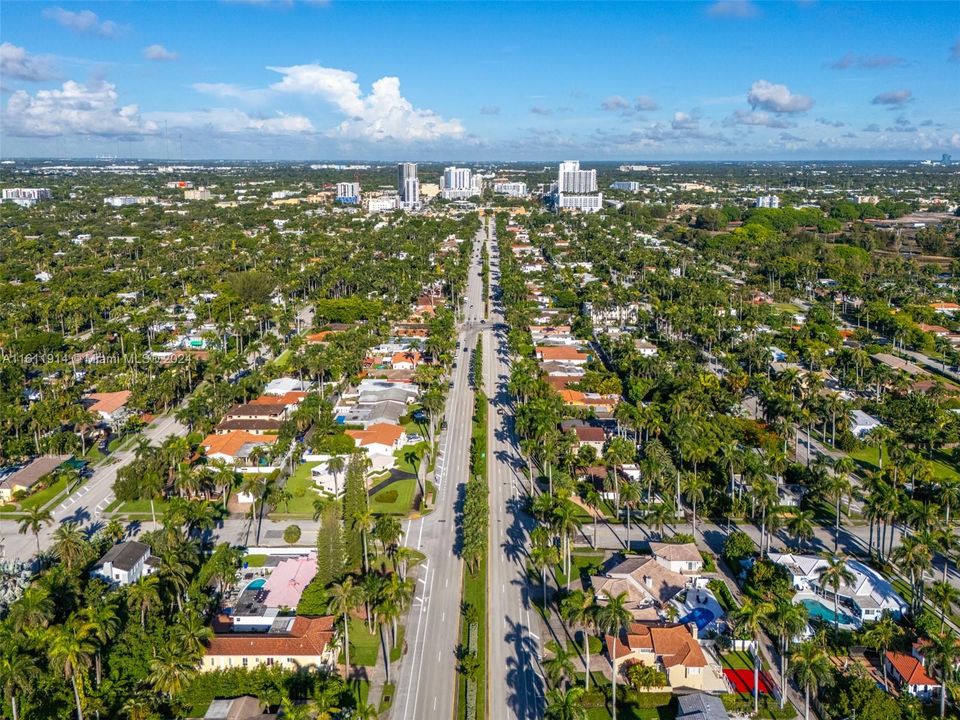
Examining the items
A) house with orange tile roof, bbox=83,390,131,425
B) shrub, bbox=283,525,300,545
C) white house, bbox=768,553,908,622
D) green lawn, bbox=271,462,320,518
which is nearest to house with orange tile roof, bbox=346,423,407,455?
green lawn, bbox=271,462,320,518

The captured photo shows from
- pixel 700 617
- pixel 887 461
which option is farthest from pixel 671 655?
pixel 887 461

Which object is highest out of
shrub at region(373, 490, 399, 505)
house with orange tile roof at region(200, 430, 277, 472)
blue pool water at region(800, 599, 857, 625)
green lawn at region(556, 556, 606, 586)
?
house with orange tile roof at region(200, 430, 277, 472)

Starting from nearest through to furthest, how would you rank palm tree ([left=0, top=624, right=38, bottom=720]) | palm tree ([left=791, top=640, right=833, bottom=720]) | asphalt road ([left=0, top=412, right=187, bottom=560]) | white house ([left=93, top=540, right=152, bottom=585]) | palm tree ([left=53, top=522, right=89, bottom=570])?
1. palm tree ([left=0, top=624, right=38, bottom=720])
2. palm tree ([left=791, top=640, right=833, bottom=720])
3. palm tree ([left=53, top=522, right=89, bottom=570])
4. white house ([left=93, top=540, right=152, bottom=585])
5. asphalt road ([left=0, top=412, right=187, bottom=560])

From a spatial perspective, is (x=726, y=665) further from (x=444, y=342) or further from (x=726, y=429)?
(x=444, y=342)

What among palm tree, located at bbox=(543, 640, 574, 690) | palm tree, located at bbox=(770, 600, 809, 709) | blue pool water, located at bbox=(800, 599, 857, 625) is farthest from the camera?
blue pool water, located at bbox=(800, 599, 857, 625)

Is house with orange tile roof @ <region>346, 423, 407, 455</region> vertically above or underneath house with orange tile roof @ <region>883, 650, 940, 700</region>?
above

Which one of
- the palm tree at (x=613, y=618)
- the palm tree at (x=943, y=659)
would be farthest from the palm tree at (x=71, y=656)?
the palm tree at (x=943, y=659)

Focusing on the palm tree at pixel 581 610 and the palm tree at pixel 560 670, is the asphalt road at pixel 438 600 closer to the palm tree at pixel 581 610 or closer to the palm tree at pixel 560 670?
the palm tree at pixel 560 670

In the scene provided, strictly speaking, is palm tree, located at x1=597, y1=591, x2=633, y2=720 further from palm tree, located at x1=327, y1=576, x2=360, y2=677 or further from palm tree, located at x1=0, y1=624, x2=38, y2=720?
palm tree, located at x1=0, y1=624, x2=38, y2=720

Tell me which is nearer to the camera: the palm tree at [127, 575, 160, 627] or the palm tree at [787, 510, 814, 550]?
the palm tree at [127, 575, 160, 627]
